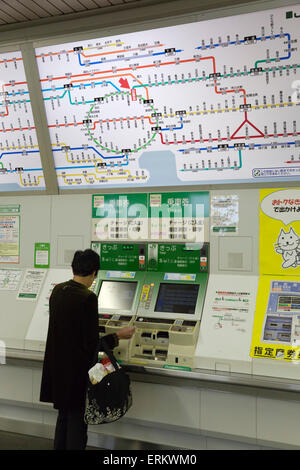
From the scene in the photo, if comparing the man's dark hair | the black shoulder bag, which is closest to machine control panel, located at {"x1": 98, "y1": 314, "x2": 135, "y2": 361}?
the black shoulder bag

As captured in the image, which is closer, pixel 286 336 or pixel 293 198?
pixel 286 336

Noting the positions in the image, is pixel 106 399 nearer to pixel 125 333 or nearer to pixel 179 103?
pixel 125 333

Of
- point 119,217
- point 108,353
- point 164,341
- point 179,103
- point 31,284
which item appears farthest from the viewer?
point 31,284

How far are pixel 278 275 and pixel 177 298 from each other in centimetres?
76

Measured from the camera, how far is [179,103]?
Result: 367 cm

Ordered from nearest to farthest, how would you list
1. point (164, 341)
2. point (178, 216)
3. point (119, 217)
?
point (164, 341)
point (178, 216)
point (119, 217)

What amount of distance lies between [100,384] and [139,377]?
0.44m

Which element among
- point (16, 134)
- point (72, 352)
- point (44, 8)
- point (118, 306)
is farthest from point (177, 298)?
point (44, 8)

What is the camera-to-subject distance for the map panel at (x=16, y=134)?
161 inches

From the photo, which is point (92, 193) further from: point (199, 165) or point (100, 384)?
point (100, 384)

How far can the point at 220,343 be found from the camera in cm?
330

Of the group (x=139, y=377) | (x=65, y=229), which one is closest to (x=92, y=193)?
(x=65, y=229)
